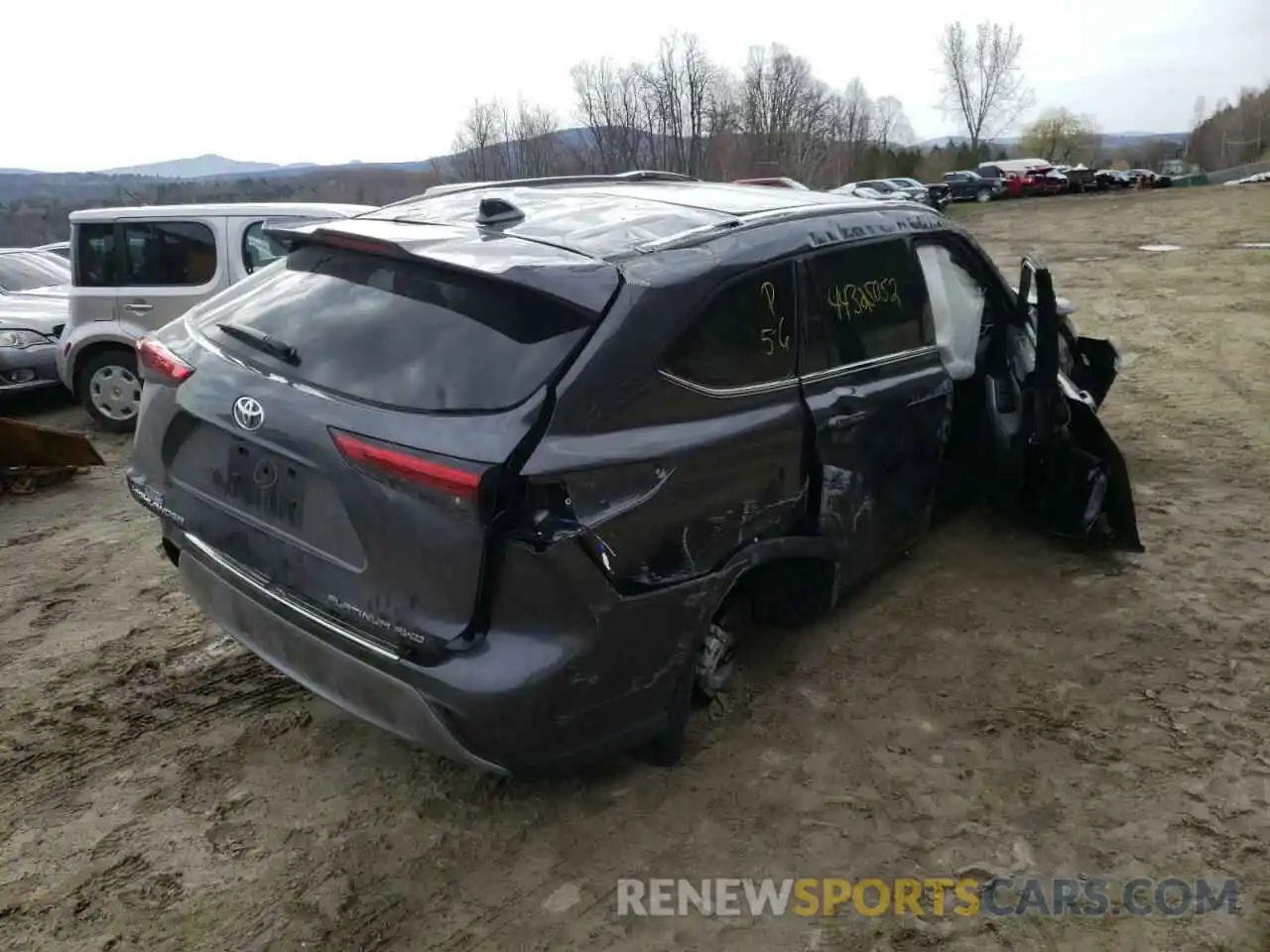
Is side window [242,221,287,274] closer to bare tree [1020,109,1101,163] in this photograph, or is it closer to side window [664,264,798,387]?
side window [664,264,798,387]

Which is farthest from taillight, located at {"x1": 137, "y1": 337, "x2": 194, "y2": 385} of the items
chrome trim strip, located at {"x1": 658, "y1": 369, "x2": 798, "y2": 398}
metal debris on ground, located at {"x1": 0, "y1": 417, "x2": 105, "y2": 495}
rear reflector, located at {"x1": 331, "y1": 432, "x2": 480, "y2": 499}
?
metal debris on ground, located at {"x1": 0, "y1": 417, "x2": 105, "y2": 495}

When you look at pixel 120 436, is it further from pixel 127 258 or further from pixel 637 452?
pixel 637 452

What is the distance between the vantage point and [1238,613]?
3.96 m

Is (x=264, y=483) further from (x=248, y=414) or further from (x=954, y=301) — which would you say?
(x=954, y=301)

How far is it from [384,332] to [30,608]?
2.77 m

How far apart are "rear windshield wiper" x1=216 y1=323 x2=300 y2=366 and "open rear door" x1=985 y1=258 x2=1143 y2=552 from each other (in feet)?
10.2

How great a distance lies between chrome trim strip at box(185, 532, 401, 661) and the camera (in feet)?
8.09

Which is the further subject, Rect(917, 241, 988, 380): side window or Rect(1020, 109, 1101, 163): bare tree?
Rect(1020, 109, 1101, 163): bare tree

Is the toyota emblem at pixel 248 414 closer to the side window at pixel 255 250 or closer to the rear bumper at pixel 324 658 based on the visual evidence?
the rear bumper at pixel 324 658

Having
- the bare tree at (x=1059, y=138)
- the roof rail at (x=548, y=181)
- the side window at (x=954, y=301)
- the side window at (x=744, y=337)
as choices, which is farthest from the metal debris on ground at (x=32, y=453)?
the bare tree at (x=1059, y=138)

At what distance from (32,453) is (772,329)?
510 centimetres

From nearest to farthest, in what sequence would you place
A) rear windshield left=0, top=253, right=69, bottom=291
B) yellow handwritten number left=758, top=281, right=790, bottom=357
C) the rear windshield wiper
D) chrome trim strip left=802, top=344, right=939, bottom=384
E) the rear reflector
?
1. the rear reflector
2. the rear windshield wiper
3. yellow handwritten number left=758, top=281, right=790, bottom=357
4. chrome trim strip left=802, top=344, right=939, bottom=384
5. rear windshield left=0, top=253, right=69, bottom=291

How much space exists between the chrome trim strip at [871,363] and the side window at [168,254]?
5.51 metres

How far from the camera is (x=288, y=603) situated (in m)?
2.64
